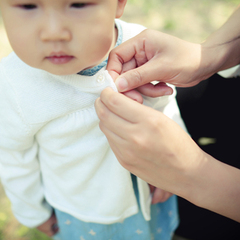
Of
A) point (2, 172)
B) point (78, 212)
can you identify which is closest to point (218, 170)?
point (78, 212)

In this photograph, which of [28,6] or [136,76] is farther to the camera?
[136,76]

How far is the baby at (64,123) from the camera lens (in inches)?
23.5

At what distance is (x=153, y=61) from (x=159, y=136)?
282 millimetres

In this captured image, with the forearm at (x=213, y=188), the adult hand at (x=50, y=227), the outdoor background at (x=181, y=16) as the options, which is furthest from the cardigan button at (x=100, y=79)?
the outdoor background at (x=181, y=16)

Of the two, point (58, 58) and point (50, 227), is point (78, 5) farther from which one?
point (50, 227)

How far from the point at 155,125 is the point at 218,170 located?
25 cm

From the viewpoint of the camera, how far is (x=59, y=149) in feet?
2.91

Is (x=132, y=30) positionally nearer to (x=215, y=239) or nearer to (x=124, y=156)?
(x=124, y=156)

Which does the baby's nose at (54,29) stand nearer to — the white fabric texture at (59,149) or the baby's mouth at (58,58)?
the baby's mouth at (58,58)

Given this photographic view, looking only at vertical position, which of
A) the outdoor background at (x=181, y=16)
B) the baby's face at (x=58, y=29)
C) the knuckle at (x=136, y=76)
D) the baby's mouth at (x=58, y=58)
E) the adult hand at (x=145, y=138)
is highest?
the baby's face at (x=58, y=29)

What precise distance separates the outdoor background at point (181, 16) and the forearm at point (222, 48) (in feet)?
4.82

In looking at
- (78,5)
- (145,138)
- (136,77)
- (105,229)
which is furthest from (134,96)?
(105,229)

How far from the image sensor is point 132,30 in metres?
0.96

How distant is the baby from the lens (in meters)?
0.60
